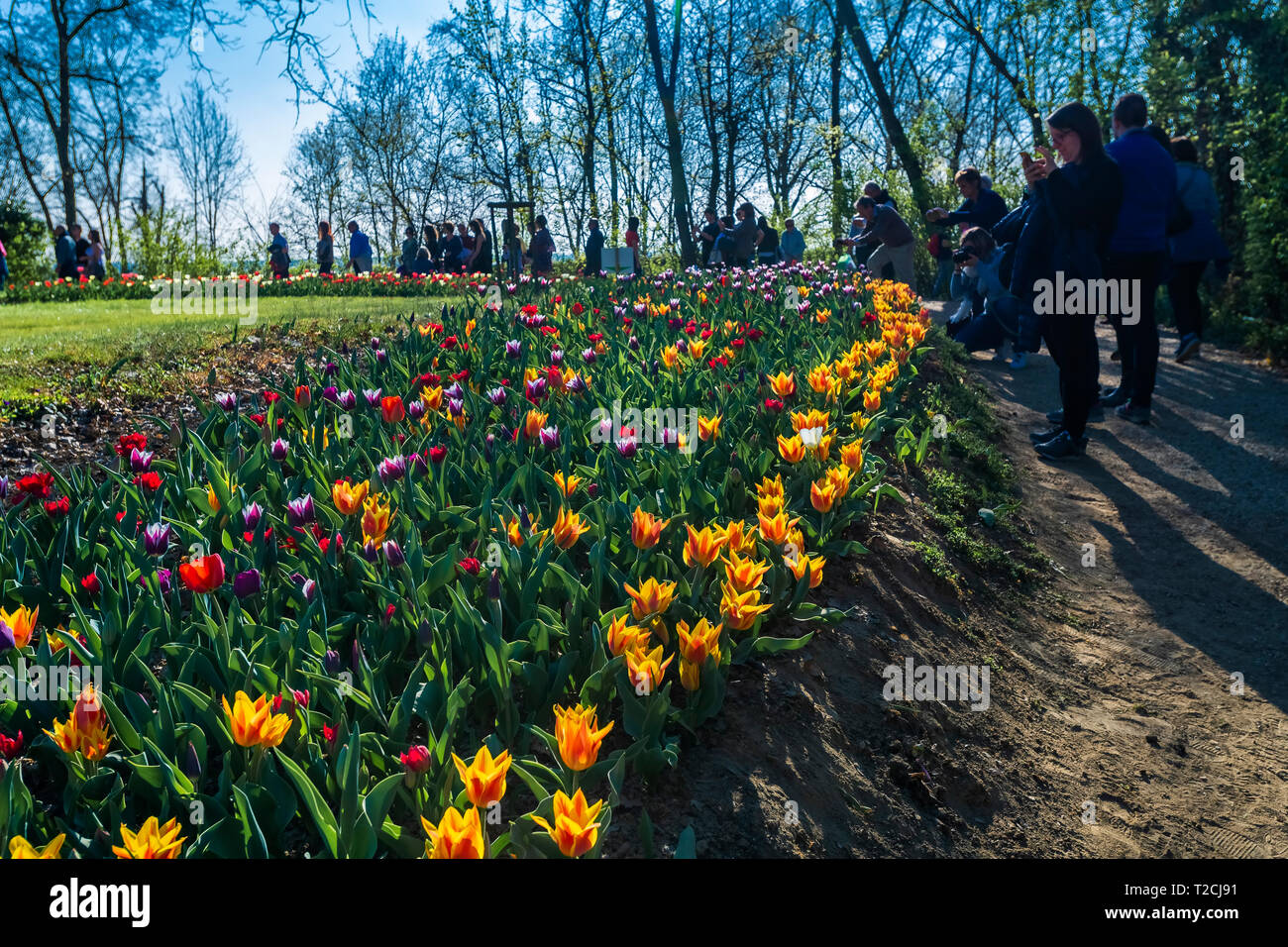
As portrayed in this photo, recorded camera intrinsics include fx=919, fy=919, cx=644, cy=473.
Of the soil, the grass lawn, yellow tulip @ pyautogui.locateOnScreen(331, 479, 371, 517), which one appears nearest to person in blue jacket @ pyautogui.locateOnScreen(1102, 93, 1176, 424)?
the soil

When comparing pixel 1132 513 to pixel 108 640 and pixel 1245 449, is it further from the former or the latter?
pixel 108 640

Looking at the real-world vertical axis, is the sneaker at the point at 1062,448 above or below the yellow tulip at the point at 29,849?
above

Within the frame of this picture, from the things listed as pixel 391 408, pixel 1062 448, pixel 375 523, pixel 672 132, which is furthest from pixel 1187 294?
pixel 672 132

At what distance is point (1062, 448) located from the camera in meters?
5.80

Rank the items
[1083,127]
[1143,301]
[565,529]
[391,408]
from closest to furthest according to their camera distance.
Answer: [565,529]
[391,408]
[1083,127]
[1143,301]

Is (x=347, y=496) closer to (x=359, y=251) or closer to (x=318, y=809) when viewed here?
(x=318, y=809)

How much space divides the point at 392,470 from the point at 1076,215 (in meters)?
4.16

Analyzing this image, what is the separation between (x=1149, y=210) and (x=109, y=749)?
6.21 meters

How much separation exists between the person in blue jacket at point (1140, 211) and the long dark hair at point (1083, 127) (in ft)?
2.30

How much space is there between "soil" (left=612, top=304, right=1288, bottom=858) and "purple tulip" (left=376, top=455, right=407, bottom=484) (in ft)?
4.49

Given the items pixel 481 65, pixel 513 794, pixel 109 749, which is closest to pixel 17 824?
pixel 109 749

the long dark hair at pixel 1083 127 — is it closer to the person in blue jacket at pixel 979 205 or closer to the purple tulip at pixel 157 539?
the person in blue jacket at pixel 979 205

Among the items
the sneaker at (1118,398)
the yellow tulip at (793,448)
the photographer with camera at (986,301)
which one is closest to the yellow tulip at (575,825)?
Answer: the yellow tulip at (793,448)

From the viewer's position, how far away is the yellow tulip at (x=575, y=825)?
1.51 m
